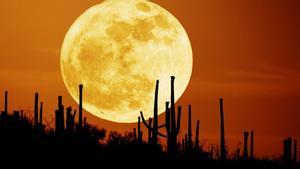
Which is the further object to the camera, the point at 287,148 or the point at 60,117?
the point at 287,148

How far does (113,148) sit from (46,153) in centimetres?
→ 571

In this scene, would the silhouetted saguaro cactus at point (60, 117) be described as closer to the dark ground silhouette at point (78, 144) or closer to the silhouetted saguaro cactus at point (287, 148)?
the dark ground silhouette at point (78, 144)

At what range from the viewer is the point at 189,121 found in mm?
33281

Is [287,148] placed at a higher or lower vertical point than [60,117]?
lower

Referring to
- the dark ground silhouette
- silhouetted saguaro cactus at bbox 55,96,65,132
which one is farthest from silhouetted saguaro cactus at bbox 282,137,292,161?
silhouetted saguaro cactus at bbox 55,96,65,132

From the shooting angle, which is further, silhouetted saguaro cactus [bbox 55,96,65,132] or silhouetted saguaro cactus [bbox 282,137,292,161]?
silhouetted saguaro cactus [bbox 282,137,292,161]

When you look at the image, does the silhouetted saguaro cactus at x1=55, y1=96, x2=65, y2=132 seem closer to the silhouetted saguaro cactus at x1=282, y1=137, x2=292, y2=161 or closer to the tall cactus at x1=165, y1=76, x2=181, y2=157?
the tall cactus at x1=165, y1=76, x2=181, y2=157

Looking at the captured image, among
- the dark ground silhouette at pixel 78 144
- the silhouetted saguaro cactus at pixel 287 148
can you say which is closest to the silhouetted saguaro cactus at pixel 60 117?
the dark ground silhouette at pixel 78 144

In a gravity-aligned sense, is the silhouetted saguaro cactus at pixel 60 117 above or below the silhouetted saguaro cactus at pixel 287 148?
above

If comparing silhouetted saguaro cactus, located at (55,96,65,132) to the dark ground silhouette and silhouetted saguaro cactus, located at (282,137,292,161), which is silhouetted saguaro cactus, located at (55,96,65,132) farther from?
silhouetted saguaro cactus, located at (282,137,292,161)

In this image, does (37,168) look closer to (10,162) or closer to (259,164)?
(10,162)

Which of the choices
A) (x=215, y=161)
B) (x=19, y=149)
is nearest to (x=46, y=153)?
(x=19, y=149)

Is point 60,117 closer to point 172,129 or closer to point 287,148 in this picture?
point 172,129

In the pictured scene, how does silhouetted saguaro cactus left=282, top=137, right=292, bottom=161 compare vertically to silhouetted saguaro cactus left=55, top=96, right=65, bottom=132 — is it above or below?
below
